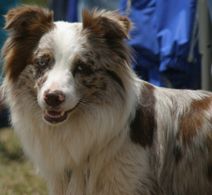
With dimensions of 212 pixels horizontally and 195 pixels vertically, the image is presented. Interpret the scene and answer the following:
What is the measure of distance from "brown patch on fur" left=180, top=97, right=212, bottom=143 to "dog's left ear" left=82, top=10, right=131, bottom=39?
0.70m

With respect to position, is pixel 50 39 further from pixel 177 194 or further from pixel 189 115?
pixel 177 194

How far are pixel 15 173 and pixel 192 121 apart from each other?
2.55 m

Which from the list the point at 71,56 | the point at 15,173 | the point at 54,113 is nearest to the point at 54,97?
the point at 54,113

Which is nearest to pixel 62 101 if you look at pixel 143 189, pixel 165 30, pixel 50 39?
pixel 50 39

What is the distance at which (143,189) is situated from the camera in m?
4.31

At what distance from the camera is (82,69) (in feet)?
13.8

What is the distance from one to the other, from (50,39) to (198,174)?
1.33m

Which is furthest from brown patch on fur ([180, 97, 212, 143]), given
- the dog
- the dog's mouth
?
the dog's mouth

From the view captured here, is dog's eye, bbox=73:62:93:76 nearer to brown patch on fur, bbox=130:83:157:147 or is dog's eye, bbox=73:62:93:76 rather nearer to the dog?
the dog

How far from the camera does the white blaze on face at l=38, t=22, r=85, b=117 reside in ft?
13.1

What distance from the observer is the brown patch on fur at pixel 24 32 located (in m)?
4.32

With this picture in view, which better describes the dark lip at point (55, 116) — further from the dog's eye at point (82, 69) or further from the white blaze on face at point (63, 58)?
the dog's eye at point (82, 69)

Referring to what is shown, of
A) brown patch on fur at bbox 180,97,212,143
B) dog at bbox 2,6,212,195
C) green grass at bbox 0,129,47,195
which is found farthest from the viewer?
green grass at bbox 0,129,47,195

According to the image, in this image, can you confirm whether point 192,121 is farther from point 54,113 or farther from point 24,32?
point 24,32
